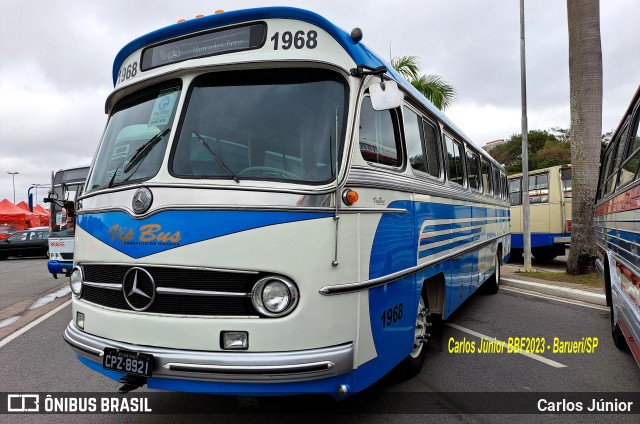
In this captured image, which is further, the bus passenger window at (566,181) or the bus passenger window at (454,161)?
the bus passenger window at (566,181)

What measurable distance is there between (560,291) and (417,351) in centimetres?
595

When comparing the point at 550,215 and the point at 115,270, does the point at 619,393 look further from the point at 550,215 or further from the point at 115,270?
the point at 550,215

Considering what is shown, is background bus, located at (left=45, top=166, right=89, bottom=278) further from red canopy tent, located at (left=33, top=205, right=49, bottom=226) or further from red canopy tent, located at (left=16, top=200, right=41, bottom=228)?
red canopy tent, located at (left=33, top=205, right=49, bottom=226)

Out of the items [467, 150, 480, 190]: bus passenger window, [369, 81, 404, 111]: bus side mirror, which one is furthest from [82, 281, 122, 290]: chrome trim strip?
[467, 150, 480, 190]: bus passenger window


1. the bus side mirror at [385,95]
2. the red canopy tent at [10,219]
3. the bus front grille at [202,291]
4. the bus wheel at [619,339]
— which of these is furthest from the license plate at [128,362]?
the red canopy tent at [10,219]

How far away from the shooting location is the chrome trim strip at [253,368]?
110 inches

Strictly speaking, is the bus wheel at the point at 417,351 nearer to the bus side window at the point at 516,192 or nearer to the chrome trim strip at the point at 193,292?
the chrome trim strip at the point at 193,292

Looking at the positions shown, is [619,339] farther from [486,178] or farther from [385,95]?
[385,95]

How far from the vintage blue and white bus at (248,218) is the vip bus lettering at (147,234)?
1 centimetres

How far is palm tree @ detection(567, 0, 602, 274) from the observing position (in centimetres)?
1087

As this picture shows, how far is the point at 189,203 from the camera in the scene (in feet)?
9.95

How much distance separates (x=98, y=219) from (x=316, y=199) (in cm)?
167

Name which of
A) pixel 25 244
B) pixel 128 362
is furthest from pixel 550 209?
pixel 25 244

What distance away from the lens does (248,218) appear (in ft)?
9.68
